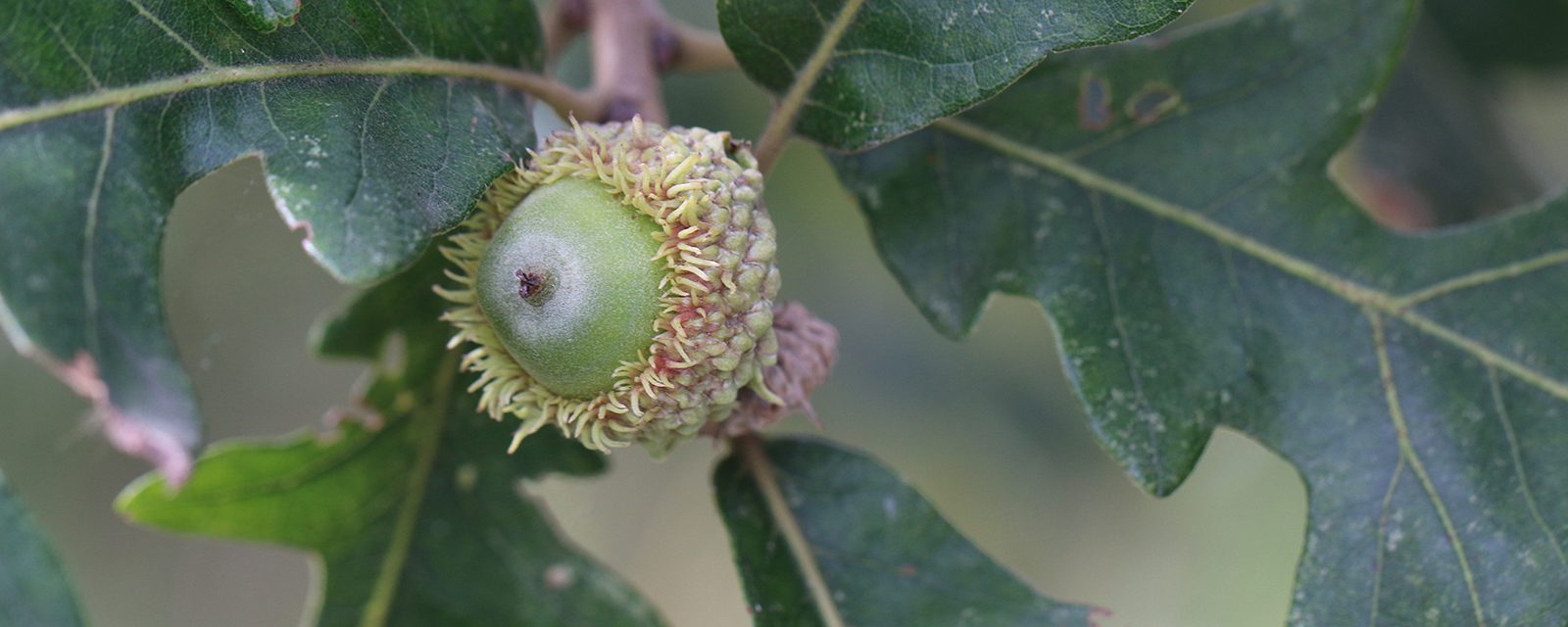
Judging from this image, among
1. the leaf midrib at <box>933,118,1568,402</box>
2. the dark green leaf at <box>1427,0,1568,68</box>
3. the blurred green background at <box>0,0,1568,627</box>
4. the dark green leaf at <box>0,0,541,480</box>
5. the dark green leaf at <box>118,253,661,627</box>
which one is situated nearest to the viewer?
the dark green leaf at <box>0,0,541,480</box>

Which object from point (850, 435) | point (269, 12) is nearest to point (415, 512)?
point (269, 12)

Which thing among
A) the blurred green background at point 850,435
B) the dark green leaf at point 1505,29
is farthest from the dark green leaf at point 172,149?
the dark green leaf at point 1505,29

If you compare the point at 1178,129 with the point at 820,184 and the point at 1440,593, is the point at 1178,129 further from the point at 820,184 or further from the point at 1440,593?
the point at 820,184

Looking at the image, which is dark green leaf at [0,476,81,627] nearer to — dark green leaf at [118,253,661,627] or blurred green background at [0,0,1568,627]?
dark green leaf at [118,253,661,627]

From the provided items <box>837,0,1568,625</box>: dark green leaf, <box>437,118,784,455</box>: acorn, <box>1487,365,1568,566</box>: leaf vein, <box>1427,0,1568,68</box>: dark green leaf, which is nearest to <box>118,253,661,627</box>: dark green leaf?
<box>437,118,784,455</box>: acorn

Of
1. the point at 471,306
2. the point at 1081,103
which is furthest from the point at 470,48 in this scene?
the point at 1081,103
